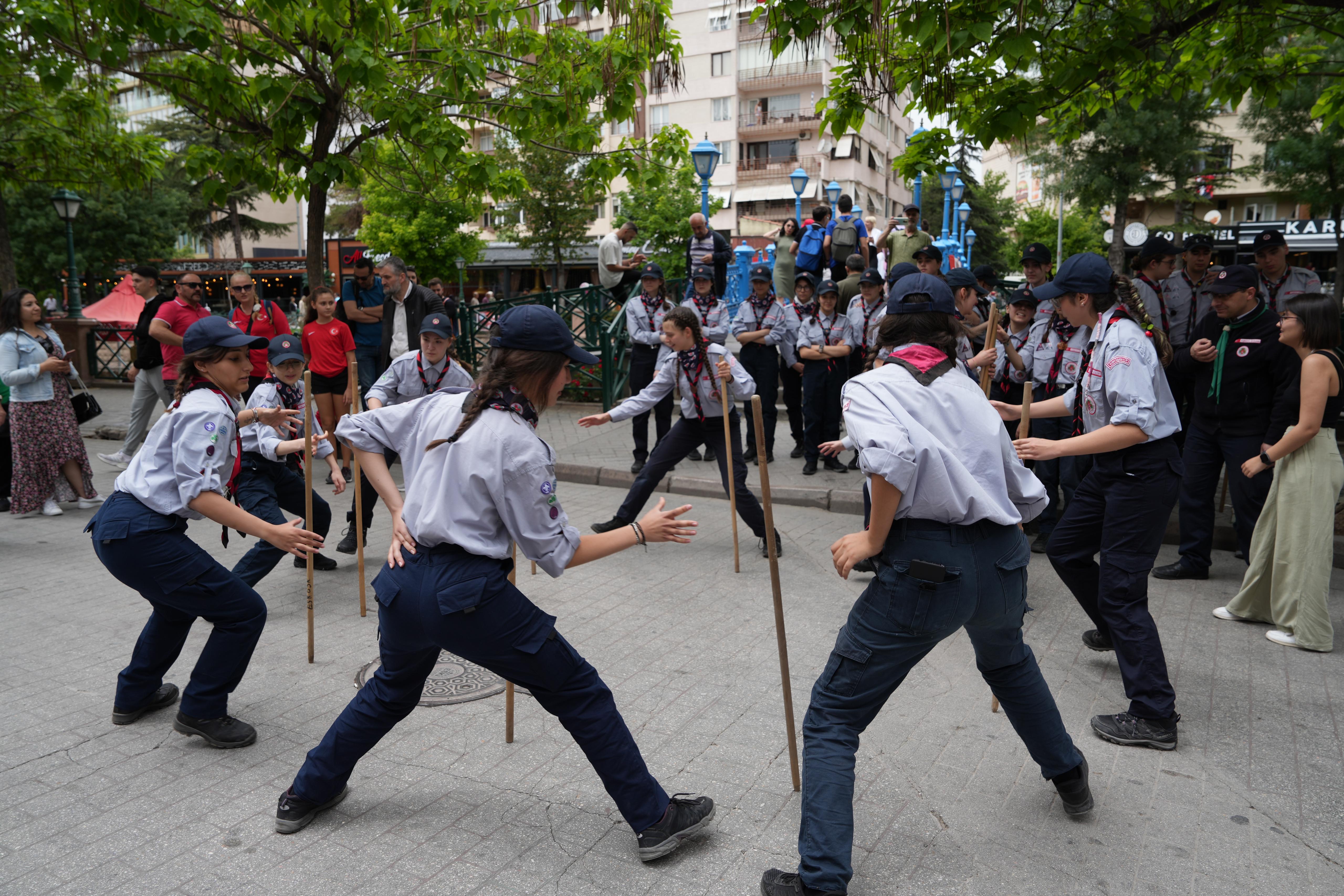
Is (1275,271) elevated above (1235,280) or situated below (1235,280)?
above

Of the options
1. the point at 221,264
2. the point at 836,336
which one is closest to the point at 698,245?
the point at 836,336

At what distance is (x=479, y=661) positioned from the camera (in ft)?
10.1

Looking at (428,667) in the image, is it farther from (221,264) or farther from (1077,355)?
(221,264)

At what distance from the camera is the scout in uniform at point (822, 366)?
33.1 ft

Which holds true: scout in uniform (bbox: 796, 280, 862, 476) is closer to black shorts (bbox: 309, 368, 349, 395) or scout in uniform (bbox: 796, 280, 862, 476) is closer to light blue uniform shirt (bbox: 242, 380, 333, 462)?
black shorts (bbox: 309, 368, 349, 395)

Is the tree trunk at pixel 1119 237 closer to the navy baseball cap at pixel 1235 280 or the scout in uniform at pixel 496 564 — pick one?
the navy baseball cap at pixel 1235 280

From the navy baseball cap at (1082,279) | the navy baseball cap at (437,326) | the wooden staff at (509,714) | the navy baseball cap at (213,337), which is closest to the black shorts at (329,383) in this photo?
the navy baseball cap at (437,326)

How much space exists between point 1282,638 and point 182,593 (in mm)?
5885

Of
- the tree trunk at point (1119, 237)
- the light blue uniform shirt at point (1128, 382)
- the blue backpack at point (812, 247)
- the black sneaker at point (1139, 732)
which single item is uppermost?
the tree trunk at point (1119, 237)

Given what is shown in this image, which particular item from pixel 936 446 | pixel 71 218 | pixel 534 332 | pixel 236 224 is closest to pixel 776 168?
pixel 236 224

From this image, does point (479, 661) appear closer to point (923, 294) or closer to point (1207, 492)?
point (923, 294)

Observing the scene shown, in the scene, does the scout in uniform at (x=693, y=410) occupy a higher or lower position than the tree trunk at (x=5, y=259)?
lower

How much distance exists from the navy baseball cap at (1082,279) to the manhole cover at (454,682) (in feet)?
10.9

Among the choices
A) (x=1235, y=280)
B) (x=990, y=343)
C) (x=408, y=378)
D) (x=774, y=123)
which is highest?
(x=774, y=123)
